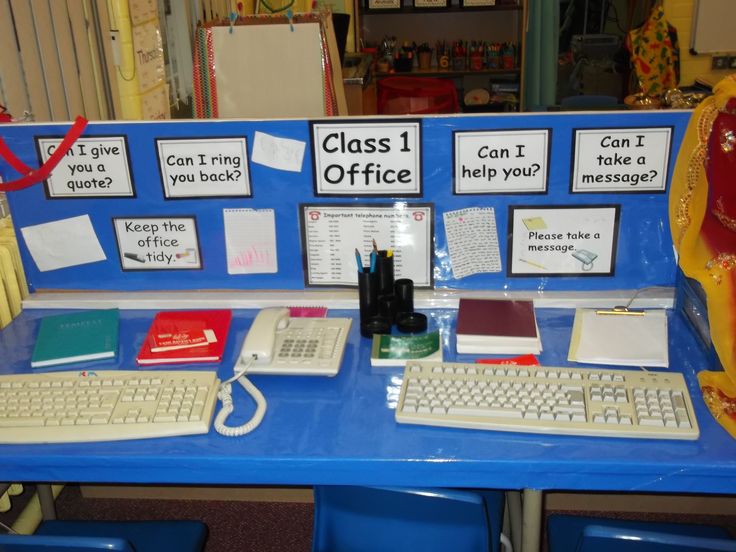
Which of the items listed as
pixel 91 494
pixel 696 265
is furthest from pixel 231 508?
pixel 696 265

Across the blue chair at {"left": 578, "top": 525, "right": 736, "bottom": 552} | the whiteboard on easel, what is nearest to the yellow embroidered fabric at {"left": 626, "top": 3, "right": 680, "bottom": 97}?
the whiteboard on easel

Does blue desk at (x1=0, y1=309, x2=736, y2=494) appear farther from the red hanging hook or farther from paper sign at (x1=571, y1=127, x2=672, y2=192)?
the red hanging hook

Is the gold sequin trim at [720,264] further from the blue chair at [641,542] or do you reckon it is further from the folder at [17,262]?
the folder at [17,262]

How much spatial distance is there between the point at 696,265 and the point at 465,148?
499 millimetres

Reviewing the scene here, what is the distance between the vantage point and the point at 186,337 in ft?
4.74

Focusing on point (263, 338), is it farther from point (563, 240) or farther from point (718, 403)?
point (718, 403)

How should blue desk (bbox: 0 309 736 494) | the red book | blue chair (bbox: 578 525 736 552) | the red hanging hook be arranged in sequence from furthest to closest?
the red hanging hook < the red book < blue desk (bbox: 0 309 736 494) < blue chair (bbox: 578 525 736 552)

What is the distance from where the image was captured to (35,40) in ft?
7.15

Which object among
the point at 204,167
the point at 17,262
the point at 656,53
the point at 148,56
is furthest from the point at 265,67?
the point at 656,53

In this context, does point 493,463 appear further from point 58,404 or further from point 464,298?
point 58,404

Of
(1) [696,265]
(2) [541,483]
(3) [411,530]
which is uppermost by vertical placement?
(1) [696,265]

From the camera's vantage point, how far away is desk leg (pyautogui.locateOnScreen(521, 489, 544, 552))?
3.97ft

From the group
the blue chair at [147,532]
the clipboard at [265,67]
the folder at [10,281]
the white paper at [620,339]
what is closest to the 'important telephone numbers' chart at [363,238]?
the white paper at [620,339]

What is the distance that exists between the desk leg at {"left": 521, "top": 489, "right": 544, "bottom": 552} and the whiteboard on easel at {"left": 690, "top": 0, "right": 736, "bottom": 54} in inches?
166
